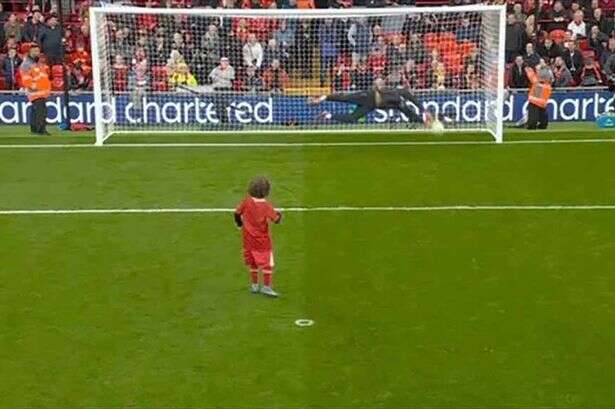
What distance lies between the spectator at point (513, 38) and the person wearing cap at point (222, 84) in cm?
767

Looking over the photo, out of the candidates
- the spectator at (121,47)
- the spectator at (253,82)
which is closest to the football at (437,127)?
the spectator at (253,82)

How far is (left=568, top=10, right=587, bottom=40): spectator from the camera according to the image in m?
27.1

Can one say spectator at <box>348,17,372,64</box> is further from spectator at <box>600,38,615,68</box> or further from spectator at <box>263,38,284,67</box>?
spectator at <box>600,38,615,68</box>

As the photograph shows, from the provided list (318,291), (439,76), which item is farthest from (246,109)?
(318,291)

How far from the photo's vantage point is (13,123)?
25234 millimetres

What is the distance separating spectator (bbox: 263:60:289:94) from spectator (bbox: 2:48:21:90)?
7.23 m

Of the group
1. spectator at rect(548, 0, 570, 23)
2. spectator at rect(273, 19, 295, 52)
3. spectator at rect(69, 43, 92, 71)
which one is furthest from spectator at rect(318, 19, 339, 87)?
spectator at rect(548, 0, 570, 23)

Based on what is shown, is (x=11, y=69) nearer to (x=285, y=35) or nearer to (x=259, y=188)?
(x=285, y=35)

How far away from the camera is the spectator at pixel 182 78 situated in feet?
76.7

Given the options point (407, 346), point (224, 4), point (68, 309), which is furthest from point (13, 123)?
point (407, 346)

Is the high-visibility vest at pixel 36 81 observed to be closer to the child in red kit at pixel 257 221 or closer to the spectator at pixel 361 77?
the spectator at pixel 361 77

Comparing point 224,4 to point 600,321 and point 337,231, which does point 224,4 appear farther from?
point 600,321

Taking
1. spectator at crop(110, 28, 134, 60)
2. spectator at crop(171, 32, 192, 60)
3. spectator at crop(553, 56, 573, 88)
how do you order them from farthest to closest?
spectator at crop(553, 56, 573, 88)
spectator at crop(171, 32, 192, 60)
spectator at crop(110, 28, 134, 60)

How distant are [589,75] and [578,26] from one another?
1.95 m
